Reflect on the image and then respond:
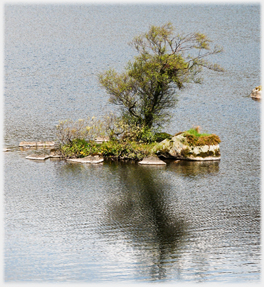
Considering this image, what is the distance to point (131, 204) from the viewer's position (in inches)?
1037

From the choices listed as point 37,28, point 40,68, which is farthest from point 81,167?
point 37,28

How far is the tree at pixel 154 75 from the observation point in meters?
36.8

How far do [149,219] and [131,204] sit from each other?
2.27 m

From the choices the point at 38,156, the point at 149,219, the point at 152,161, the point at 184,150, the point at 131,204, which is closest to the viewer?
the point at 149,219

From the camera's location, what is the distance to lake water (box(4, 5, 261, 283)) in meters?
19.4

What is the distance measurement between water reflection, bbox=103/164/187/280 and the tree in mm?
7438

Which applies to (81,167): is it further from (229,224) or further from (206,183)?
(229,224)

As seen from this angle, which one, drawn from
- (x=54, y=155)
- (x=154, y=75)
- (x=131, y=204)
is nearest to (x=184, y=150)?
(x=154, y=75)

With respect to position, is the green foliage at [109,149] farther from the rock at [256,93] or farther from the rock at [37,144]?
the rock at [256,93]

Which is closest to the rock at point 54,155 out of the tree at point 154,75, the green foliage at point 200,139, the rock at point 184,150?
the tree at point 154,75

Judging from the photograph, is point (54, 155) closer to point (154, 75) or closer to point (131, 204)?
point (154, 75)

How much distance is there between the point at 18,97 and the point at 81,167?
28.1 meters

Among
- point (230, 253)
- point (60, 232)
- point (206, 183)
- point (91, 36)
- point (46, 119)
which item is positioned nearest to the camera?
point (230, 253)

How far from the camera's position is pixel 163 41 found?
121ft
